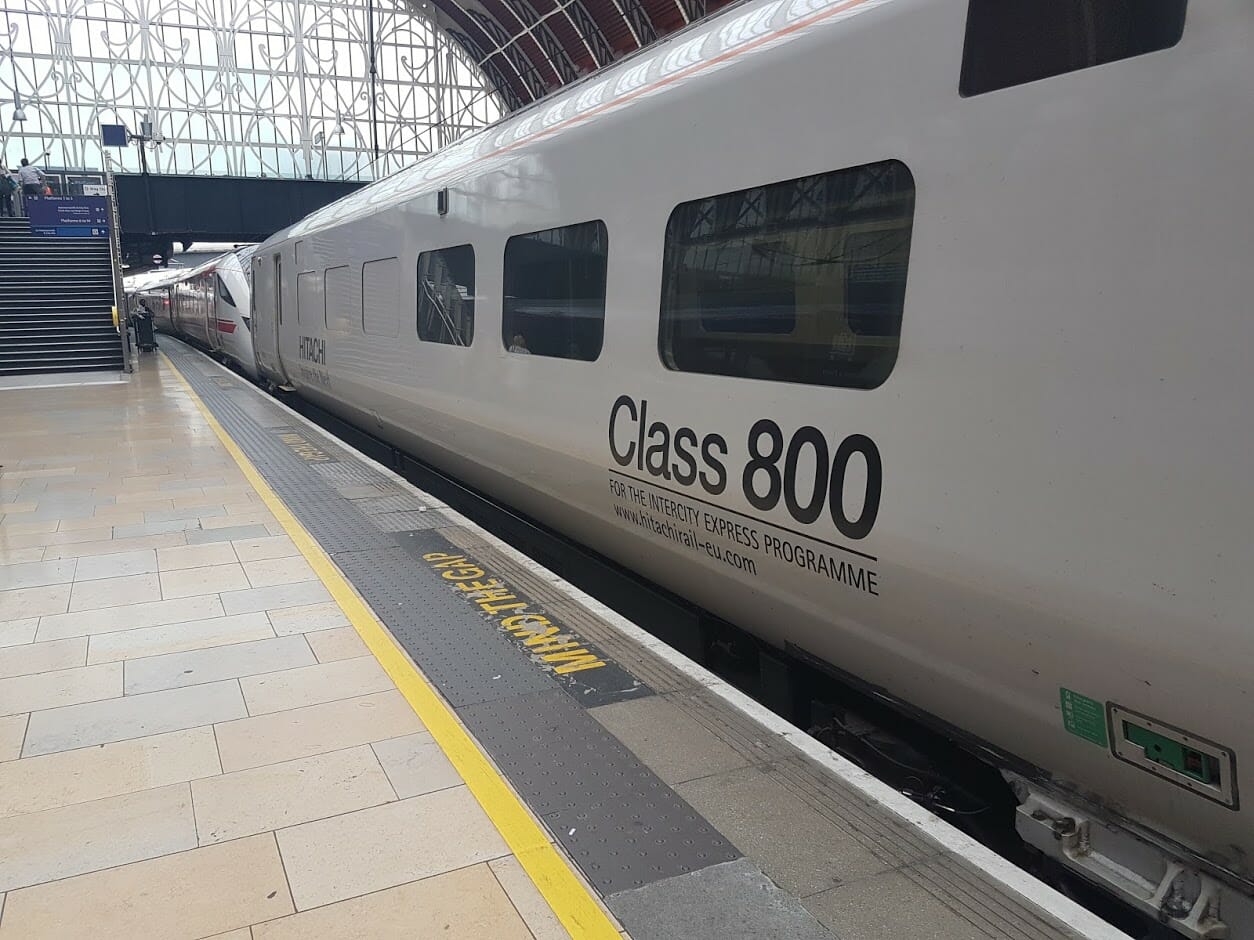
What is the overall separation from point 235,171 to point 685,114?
133 feet

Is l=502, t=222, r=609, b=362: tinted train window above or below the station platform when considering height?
above

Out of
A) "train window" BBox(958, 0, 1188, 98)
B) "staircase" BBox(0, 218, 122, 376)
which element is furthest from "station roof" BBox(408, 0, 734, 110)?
"train window" BBox(958, 0, 1188, 98)

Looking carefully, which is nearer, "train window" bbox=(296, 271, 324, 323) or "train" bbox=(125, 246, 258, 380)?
"train window" bbox=(296, 271, 324, 323)

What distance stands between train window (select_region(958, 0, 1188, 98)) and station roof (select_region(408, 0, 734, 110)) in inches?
878

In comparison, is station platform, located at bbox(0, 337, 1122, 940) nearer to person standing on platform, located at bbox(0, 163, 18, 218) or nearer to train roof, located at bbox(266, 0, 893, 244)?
train roof, located at bbox(266, 0, 893, 244)

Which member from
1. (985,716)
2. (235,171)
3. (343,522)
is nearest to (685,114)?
(985,716)

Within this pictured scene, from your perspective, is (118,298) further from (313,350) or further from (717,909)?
(717,909)

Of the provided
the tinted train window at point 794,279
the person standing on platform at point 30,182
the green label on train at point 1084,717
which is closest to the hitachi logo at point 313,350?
the tinted train window at point 794,279

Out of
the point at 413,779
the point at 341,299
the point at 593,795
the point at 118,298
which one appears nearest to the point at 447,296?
the point at 341,299

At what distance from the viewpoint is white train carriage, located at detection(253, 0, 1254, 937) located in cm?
183

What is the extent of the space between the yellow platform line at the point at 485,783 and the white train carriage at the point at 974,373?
3.50 ft

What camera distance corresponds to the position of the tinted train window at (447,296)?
5422mm

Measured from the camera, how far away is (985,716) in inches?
95.7

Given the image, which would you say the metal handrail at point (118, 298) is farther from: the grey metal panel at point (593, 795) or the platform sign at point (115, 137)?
the grey metal panel at point (593, 795)
